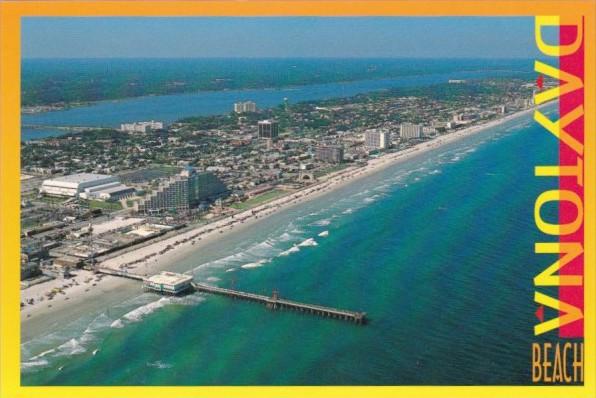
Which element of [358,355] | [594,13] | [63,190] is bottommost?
[358,355]

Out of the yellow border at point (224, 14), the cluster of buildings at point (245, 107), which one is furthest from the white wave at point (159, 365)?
the cluster of buildings at point (245, 107)

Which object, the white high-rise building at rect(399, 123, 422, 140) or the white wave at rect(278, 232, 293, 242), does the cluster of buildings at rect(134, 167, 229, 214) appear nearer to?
the white wave at rect(278, 232, 293, 242)

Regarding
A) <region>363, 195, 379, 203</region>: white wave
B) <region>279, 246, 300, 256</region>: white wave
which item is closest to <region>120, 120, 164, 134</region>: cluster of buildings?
<region>363, 195, 379, 203</region>: white wave

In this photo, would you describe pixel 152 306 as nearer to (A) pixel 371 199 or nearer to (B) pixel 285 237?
(B) pixel 285 237

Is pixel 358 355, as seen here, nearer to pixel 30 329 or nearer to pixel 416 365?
pixel 416 365

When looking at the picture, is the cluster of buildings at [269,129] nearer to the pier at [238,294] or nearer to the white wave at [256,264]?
the white wave at [256,264]

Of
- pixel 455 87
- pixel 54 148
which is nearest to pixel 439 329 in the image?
pixel 54 148
